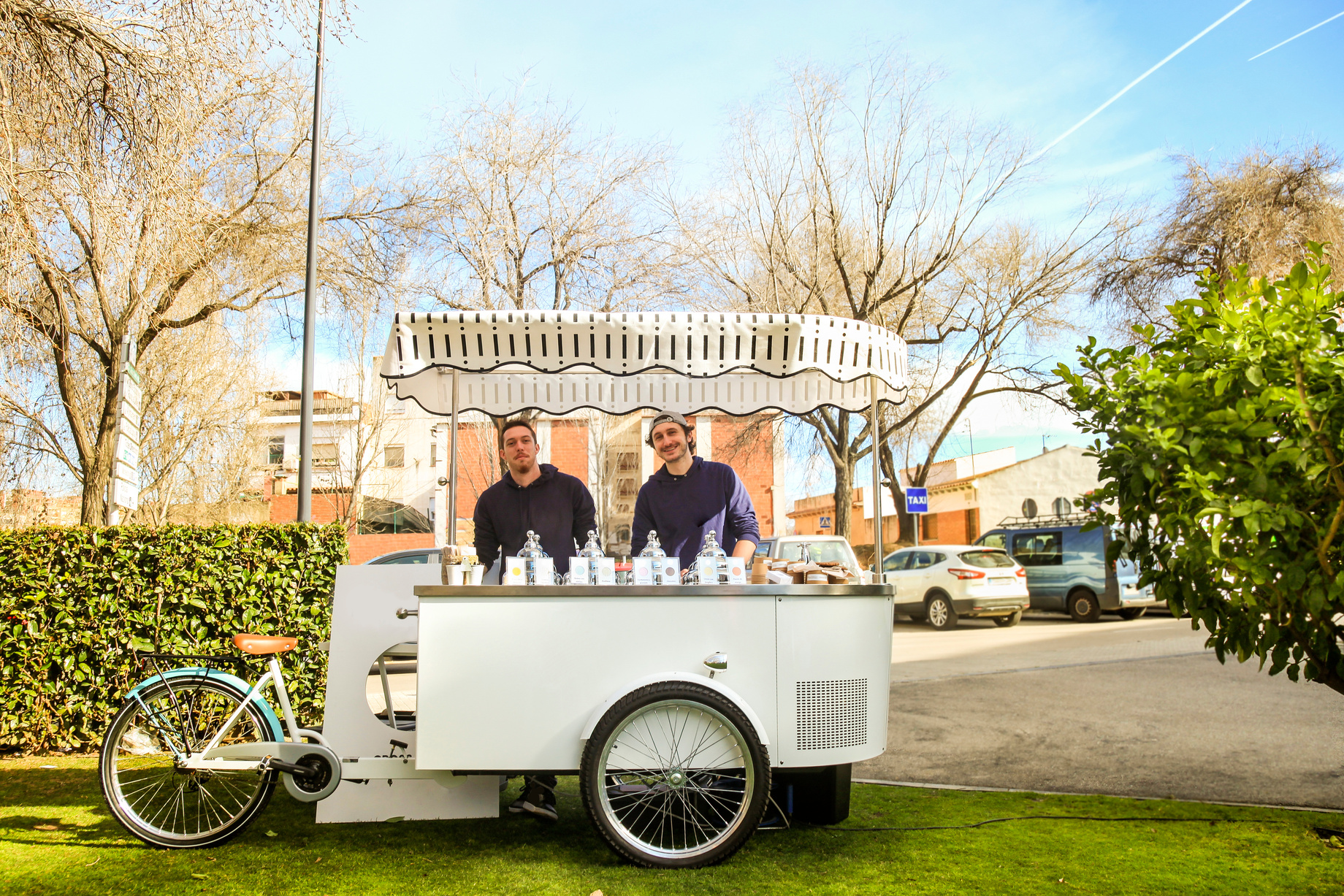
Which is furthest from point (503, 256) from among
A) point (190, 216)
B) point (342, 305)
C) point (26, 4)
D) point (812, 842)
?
point (812, 842)

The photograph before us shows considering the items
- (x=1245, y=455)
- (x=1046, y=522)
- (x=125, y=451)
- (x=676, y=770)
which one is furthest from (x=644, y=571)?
(x=1046, y=522)

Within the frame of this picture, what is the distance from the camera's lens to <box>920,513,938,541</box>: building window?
139ft

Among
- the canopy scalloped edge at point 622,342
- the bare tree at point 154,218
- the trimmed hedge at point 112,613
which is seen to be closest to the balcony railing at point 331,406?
the bare tree at point 154,218

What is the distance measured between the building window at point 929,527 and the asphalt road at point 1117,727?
99.2ft

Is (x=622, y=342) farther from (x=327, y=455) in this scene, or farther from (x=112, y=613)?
(x=327, y=455)

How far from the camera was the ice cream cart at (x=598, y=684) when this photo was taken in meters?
3.95

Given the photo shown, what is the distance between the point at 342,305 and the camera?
1352cm

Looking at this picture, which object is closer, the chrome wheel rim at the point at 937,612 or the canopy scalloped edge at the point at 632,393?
the canopy scalloped edge at the point at 632,393

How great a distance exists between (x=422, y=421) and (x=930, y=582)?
2256 centimetres

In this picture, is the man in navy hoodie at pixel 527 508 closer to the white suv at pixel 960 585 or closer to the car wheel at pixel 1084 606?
the white suv at pixel 960 585

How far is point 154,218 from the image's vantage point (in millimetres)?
6461

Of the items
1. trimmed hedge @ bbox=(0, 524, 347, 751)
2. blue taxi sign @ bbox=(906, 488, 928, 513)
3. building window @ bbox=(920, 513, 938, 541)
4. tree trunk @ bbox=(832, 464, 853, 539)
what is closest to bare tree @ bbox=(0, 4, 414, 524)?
trimmed hedge @ bbox=(0, 524, 347, 751)

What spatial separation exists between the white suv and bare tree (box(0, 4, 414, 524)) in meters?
11.2

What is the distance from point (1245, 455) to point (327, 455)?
1095 inches
